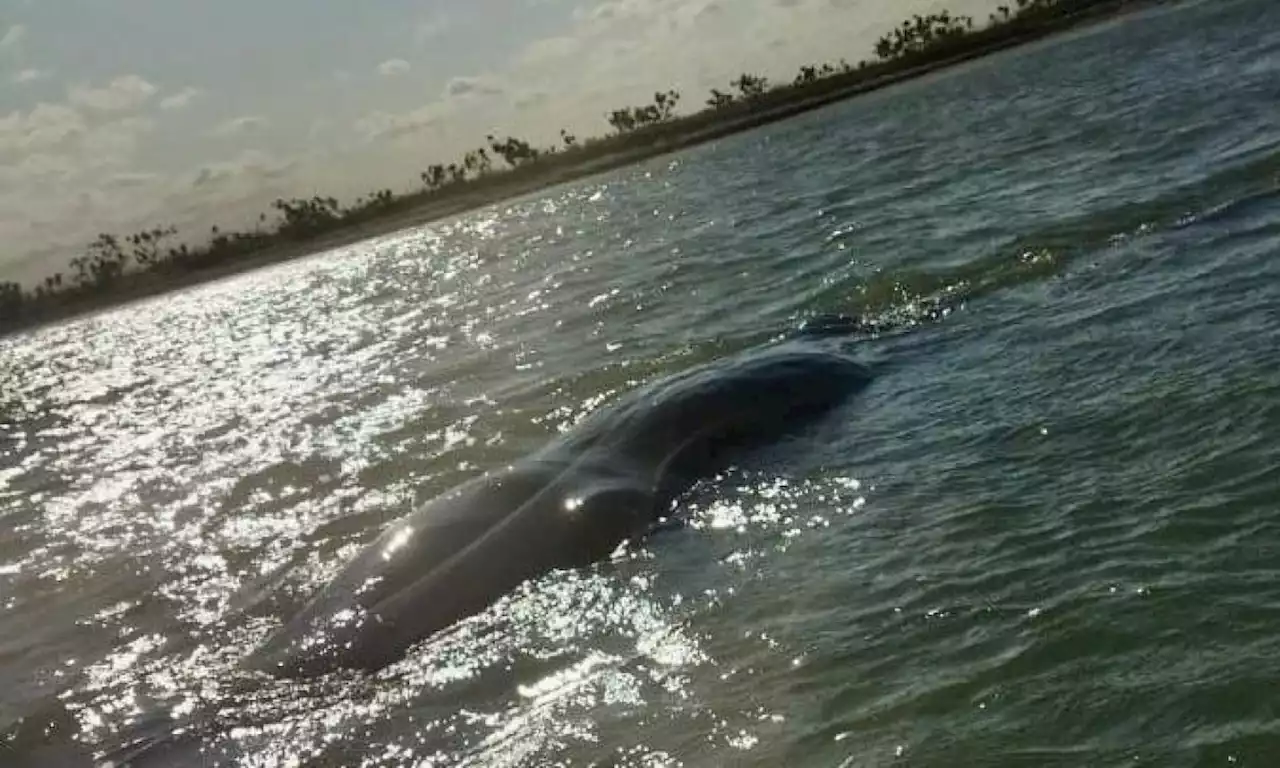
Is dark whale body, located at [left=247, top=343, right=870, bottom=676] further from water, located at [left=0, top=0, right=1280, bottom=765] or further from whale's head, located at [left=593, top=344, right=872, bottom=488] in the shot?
water, located at [left=0, top=0, right=1280, bottom=765]

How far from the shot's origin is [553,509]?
31.6 feet

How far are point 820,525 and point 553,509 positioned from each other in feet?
6.73

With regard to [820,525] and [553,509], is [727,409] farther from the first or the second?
[820,525]

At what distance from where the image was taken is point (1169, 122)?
25625 mm

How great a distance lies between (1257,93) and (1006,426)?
19629mm

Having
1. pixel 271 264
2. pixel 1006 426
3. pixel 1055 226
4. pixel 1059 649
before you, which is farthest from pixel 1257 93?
pixel 271 264

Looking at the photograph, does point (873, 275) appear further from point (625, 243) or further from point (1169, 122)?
point (625, 243)

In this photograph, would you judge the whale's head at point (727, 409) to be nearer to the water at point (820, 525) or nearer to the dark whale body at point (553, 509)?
the dark whale body at point (553, 509)

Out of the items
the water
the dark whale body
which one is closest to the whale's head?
the dark whale body

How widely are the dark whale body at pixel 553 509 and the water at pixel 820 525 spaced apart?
0.36 metres

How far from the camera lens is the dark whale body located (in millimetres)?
8469

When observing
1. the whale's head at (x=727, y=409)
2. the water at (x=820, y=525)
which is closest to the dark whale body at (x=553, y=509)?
the whale's head at (x=727, y=409)

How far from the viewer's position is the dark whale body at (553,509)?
8.47 metres

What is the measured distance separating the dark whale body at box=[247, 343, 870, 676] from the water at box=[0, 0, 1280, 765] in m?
0.36
